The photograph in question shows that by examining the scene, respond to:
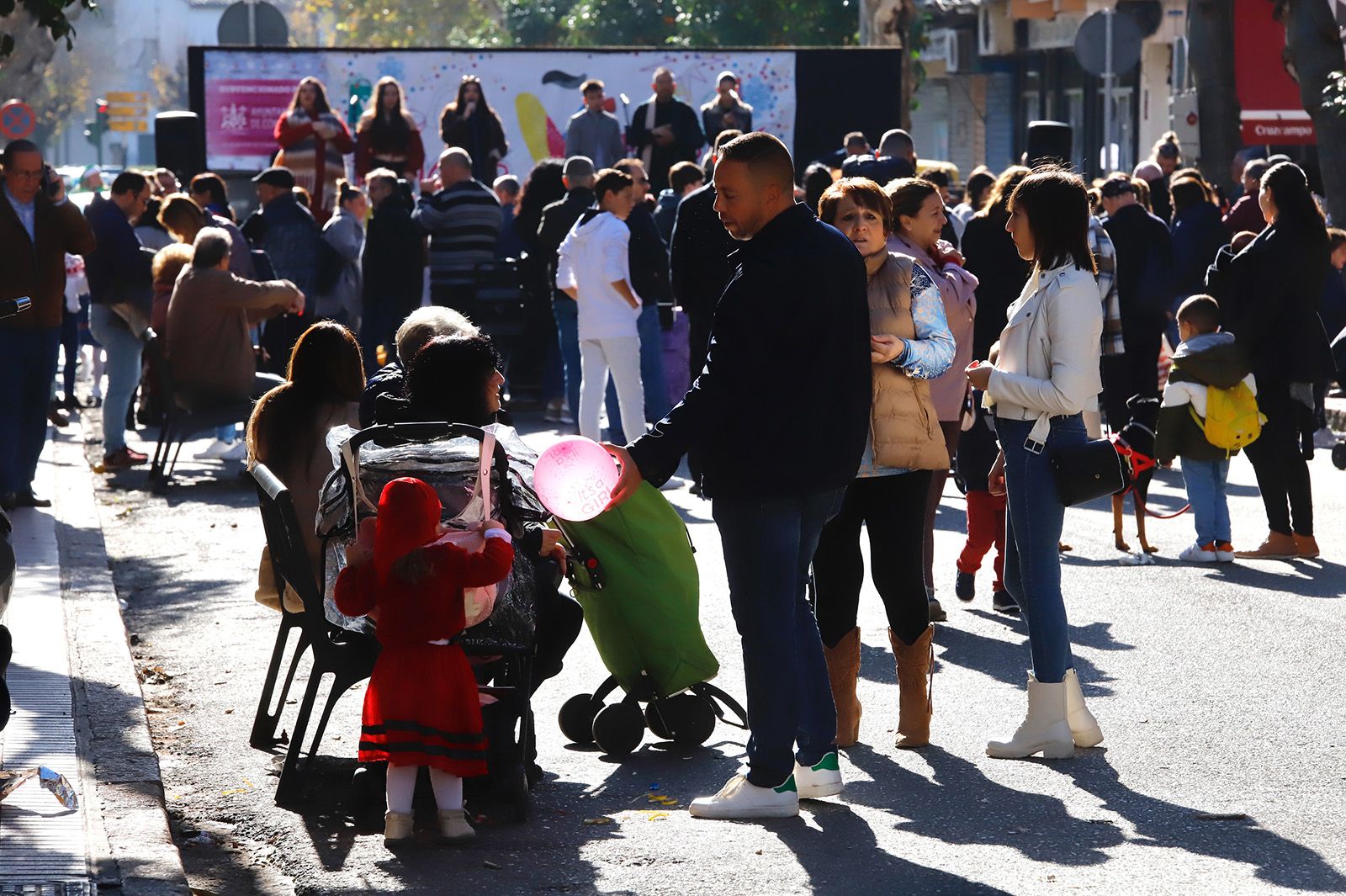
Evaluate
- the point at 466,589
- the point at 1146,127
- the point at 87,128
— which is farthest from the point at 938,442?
the point at 87,128

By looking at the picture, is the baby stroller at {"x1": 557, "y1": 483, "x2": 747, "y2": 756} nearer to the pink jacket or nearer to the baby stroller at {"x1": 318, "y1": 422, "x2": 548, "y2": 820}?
the baby stroller at {"x1": 318, "y1": 422, "x2": 548, "y2": 820}

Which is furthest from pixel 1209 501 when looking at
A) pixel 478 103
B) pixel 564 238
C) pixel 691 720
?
pixel 478 103

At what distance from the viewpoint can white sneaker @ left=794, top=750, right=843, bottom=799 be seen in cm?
591

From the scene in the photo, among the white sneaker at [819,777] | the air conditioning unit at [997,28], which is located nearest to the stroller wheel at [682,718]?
the white sneaker at [819,777]

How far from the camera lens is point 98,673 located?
7.41 metres

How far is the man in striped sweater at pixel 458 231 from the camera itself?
16.5m

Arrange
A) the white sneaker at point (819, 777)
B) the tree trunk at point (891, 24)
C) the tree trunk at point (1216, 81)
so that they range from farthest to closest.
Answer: the tree trunk at point (891, 24), the tree trunk at point (1216, 81), the white sneaker at point (819, 777)

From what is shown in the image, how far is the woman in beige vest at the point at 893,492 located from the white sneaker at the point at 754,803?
2.46ft

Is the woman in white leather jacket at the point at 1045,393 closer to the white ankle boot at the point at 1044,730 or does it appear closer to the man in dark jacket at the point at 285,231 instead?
the white ankle boot at the point at 1044,730

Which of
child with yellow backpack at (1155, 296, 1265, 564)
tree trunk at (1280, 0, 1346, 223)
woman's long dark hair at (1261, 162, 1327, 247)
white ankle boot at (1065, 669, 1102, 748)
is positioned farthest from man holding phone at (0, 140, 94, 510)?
tree trunk at (1280, 0, 1346, 223)

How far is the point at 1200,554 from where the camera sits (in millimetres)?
10203

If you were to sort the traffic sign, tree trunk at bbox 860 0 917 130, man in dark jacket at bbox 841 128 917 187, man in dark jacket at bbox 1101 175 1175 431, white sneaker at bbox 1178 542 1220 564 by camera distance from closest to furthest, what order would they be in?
1. white sneaker at bbox 1178 542 1220 564
2. man in dark jacket at bbox 841 128 917 187
3. man in dark jacket at bbox 1101 175 1175 431
4. the traffic sign
5. tree trunk at bbox 860 0 917 130

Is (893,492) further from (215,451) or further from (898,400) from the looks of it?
(215,451)

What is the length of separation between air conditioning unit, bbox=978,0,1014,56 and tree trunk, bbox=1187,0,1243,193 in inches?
703
